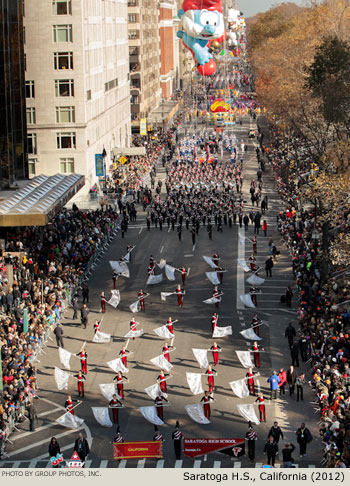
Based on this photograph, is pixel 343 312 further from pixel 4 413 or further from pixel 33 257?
pixel 33 257

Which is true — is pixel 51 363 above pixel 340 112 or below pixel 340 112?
below

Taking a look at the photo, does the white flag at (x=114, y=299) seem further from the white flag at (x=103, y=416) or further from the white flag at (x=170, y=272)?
the white flag at (x=103, y=416)

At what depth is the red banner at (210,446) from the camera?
27484 mm

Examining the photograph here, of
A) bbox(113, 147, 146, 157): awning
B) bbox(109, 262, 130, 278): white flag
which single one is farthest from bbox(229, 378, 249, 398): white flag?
bbox(113, 147, 146, 157): awning

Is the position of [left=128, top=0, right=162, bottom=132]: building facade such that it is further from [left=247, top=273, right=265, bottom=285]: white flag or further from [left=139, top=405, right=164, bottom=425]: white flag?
[left=139, top=405, right=164, bottom=425]: white flag

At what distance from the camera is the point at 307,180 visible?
6712cm

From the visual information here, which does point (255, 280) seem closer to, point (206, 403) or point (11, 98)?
point (206, 403)

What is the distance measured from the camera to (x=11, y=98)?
56500 mm

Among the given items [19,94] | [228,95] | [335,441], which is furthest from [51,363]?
[228,95]

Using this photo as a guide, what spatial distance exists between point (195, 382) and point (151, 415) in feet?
9.65

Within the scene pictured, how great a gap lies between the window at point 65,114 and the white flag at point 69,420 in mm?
48010

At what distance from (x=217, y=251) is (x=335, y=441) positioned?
29.4 metres

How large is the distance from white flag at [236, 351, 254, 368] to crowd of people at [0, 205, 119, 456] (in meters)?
7.43

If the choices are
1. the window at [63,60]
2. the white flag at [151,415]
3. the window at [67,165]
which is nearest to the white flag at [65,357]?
the white flag at [151,415]
